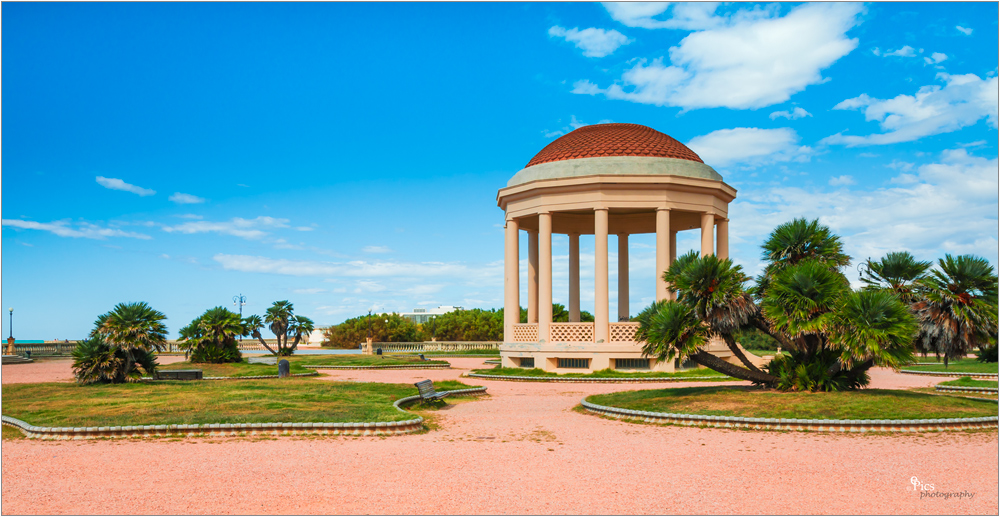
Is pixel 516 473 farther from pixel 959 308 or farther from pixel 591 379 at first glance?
pixel 591 379

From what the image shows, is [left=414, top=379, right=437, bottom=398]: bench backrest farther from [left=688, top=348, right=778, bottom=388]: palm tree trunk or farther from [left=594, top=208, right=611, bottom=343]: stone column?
[left=594, top=208, right=611, bottom=343]: stone column

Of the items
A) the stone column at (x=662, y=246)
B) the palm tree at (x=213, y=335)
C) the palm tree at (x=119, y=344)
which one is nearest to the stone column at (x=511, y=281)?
the stone column at (x=662, y=246)

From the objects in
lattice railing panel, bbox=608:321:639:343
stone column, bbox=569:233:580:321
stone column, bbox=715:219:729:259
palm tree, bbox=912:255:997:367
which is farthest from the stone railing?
palm tree, bbox=912:255:997:367

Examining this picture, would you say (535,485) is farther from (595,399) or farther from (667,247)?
(667,247)

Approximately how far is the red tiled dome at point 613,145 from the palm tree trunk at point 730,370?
17.2 m

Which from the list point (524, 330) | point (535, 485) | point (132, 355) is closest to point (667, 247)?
point (524, 330)

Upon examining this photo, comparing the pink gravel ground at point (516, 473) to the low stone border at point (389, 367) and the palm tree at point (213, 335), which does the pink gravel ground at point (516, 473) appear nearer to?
the palm tree at point (213, 335)

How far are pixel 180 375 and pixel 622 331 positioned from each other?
19.2 metres

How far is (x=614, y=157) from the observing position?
34.9 m

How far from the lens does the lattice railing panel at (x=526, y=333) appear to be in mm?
35812

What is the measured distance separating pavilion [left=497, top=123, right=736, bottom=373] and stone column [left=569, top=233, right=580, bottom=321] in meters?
5.39

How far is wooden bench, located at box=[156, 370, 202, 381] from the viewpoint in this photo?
28.2m

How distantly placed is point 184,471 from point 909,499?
10444 millimetres

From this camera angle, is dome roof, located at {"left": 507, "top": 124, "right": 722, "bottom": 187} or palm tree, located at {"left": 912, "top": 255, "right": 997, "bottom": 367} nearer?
palm tree, located at {"left": 912, "top": 255, "right": 997, "bottom": 367}
